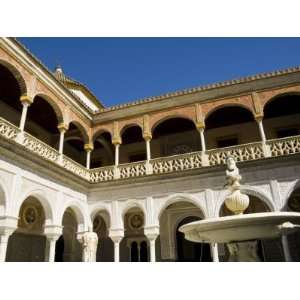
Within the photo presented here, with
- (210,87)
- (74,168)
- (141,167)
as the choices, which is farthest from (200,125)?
(74,168)

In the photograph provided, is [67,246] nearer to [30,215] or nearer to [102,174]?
[30,215]

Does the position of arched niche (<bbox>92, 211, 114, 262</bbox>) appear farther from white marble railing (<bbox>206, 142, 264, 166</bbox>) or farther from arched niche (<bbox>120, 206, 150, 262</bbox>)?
white marble railing (<bbox>206, 142, 264, 166</bbox>)

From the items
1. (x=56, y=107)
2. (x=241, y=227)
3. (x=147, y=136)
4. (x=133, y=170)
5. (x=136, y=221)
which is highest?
(x=56, y=107)

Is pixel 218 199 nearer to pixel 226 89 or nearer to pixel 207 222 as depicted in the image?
pixel 226 89

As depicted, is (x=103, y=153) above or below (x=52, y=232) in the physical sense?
above

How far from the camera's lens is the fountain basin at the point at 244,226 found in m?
3.74

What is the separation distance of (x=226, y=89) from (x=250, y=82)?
0.92 m

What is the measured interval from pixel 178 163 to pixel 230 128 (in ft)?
13.1

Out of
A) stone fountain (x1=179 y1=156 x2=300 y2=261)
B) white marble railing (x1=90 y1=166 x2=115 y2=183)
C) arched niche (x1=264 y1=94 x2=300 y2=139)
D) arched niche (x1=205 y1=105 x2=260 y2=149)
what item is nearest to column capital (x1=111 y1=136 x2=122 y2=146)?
white marble railing (x1=90 y1=166 x2=115 y2=183)

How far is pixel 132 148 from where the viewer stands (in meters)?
15.3

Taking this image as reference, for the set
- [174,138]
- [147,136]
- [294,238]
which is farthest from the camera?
[174,138]

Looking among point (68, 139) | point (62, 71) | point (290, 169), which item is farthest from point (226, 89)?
point (62, 71)

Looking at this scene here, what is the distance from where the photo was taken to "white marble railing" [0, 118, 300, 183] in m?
9.35
